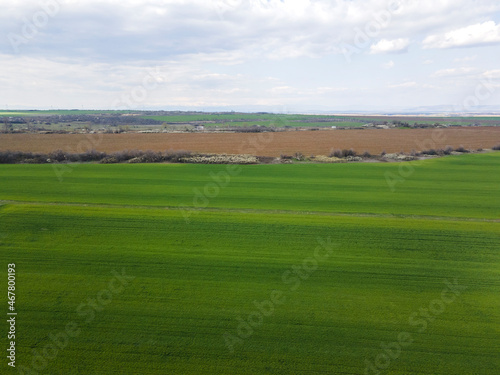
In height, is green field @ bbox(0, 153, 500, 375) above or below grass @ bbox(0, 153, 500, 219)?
below

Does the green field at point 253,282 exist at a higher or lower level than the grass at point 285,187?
lower

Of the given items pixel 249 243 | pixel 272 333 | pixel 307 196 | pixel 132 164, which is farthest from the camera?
pixel 132 164

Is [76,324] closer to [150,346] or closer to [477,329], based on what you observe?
[150,346]

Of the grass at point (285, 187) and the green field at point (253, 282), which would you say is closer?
the green field at point (253, 282)

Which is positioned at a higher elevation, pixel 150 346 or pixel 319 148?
pixel 319 148

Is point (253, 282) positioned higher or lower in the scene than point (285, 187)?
lower

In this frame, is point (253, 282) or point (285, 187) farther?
point (285, 187)

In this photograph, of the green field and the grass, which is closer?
the green field

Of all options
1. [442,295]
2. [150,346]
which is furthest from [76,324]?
[442,295]
